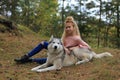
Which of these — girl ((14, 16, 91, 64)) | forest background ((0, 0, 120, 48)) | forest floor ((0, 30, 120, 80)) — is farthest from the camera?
forest background ((0, 0, 120, 48))

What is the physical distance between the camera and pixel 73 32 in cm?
725

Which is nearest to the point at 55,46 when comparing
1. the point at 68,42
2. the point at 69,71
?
the point at 69,71

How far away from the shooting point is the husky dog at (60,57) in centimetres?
658

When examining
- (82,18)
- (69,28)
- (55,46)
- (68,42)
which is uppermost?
(69,28)

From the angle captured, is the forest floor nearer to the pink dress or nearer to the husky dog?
the husky dog

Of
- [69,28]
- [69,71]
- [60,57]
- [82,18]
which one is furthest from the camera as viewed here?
[82,18]

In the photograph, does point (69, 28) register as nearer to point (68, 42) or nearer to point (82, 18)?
point (68, 42)

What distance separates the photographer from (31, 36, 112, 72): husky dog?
6.58 m

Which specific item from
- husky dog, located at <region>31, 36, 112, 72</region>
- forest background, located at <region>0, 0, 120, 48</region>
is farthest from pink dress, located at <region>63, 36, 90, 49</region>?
forest background, located at <region>0, 0, 120, 48</region>

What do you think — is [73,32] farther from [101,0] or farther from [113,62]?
[101,0]

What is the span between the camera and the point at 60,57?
6797 mm

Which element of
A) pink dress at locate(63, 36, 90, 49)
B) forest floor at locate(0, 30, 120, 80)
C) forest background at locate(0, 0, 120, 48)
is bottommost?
forest background at locate(0, 0, 120, 48)

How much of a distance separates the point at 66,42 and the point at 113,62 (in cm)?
149

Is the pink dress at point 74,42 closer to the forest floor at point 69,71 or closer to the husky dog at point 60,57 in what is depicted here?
the husky dog at point 60,57
